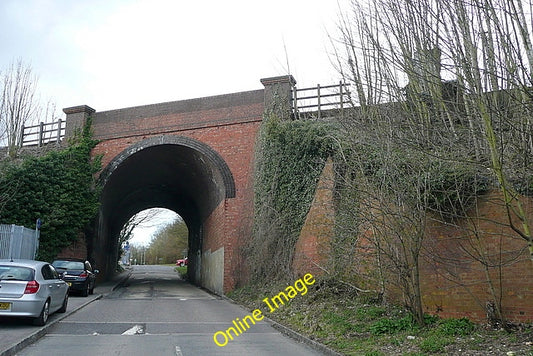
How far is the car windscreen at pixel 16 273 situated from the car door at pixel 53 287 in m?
0.52

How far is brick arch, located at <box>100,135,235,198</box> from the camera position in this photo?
22.1 meters

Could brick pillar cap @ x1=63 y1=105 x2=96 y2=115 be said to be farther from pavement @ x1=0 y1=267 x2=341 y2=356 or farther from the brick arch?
pavement @ x1=0 y1=267 x2=341 y2=356

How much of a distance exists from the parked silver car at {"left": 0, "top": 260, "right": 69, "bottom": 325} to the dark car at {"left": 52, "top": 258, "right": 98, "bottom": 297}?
7.55m

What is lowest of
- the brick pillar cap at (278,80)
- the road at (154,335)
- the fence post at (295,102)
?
the road at (154,335)

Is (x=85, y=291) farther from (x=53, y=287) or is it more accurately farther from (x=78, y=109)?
(x=78, y=109)

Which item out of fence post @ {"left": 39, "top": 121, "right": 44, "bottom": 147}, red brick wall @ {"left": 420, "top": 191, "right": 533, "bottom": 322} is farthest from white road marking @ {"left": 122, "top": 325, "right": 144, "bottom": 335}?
fence post @ {"left": 39, "top": 121, "right": 44, "bottom": 147}

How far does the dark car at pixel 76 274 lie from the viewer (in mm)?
18625

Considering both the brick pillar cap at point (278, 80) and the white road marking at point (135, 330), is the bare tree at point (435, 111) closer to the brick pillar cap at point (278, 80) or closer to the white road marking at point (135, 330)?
the white road marking at point (135, 330)

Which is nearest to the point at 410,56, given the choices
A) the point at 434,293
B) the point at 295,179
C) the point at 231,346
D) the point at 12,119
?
the point at 434,293

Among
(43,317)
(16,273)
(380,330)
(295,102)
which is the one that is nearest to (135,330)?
(43,317)

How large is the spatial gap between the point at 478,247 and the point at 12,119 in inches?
988

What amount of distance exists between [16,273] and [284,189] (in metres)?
9.24

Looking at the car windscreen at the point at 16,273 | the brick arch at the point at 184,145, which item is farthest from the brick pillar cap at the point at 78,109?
the car windscreen at the point at 16,273

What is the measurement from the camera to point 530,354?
6.75m
